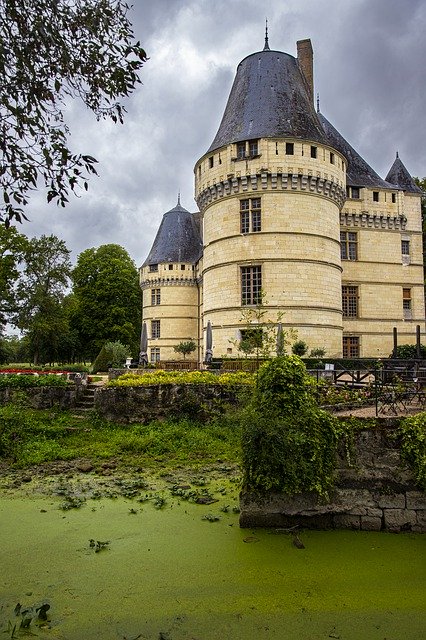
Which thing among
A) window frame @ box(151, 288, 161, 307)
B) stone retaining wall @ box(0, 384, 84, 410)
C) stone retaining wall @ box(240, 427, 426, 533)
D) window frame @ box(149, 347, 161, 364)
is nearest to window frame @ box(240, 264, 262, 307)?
stone retaining wall @ box(0, 384, 84, 410)

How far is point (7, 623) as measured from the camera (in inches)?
142

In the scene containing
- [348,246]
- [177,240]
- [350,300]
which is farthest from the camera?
[177,240]

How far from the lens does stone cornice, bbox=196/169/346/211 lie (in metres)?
20.3

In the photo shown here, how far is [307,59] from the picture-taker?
86.2 feet

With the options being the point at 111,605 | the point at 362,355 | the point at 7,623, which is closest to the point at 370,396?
the point at 111,605

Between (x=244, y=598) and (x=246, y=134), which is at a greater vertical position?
(x=246, y=134)

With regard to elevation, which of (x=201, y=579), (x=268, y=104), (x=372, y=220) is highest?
(x=268, y=104)

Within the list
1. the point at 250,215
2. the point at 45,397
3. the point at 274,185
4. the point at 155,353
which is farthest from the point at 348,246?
the point at 45,397

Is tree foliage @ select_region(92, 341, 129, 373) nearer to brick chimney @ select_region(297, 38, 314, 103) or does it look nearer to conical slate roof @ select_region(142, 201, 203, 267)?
conical slate roof @ select_region(142, 201, 203, 267)

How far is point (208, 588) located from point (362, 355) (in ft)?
73.7

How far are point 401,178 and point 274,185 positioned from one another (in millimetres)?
12188

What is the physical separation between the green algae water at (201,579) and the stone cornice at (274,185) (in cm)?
1661

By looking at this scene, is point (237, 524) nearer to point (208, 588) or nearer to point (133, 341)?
point (208, 588)

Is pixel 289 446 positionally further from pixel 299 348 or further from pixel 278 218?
pixel 278 218
